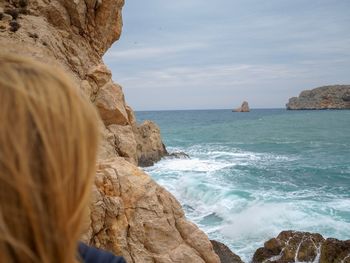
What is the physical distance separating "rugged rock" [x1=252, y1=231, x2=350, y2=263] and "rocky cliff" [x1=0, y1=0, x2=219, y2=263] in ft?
18.8

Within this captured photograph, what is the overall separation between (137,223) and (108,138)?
2.71m

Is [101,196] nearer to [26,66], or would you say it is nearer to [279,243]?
[26,66]

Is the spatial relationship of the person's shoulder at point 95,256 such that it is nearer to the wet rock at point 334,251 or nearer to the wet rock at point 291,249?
the wet rock at point 291,249

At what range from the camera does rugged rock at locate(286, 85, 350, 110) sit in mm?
147375

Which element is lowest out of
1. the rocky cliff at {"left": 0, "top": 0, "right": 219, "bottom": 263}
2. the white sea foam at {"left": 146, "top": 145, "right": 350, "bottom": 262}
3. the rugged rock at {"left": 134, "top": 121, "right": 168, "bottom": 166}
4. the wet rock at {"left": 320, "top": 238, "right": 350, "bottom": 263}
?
the white sea foam at {"left": 146, "top": 145, "right": 350, "bottom": 262}

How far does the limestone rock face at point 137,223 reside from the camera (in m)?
6.15

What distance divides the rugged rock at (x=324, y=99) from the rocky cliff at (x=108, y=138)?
147088mm

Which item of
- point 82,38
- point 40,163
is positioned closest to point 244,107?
point 82,38

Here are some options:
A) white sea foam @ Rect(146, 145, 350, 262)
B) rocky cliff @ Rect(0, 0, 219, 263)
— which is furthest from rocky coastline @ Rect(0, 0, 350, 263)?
white sea foam @ Rect(146, 145, 350, 262)

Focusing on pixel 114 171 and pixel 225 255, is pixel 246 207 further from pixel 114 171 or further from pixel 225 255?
pixel 114 171

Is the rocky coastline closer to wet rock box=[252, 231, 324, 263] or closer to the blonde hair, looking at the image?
wet rock box=[252, 231, 324, 263]

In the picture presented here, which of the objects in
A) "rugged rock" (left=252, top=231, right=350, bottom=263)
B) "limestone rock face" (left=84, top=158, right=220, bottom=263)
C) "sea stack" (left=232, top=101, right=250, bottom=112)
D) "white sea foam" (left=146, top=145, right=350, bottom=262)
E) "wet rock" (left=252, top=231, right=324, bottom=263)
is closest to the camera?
"limestone rock face" (left=84, top=158, right=220, bottom=263)

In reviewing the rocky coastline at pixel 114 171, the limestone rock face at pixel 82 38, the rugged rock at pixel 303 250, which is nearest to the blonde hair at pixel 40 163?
the rocky coastline at pixel 114 171

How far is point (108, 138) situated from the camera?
8.60 m
